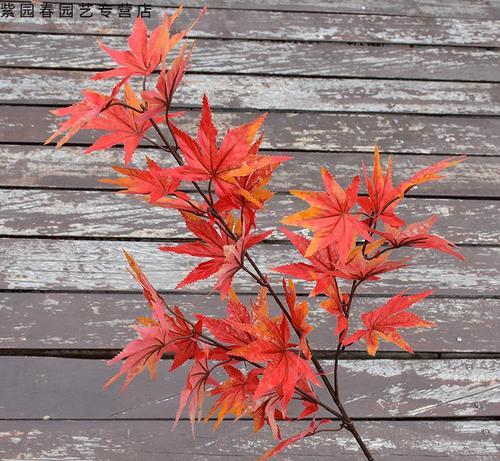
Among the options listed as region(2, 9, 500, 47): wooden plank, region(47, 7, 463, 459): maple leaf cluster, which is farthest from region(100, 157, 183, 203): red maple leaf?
region(2, 9, 500, 47): wooden plank

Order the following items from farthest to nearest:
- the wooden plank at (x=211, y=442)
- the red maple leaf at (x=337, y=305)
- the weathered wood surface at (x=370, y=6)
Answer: the weathered wood surface at (x=370, y=6)
the wooden plank at (x=211, y=442)
the red maple leaf at (x=337, y=305)

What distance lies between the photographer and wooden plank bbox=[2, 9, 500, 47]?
202 centimetres

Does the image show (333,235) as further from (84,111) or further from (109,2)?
(109,2)

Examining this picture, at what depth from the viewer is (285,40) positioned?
204 centimetres

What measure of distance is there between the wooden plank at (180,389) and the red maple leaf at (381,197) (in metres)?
0.69

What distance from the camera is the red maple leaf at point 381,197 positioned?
0.66 m

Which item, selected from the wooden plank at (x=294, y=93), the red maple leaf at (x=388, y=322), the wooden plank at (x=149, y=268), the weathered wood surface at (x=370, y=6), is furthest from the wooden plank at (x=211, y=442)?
the weathered wood surface at (x=370, y=6)

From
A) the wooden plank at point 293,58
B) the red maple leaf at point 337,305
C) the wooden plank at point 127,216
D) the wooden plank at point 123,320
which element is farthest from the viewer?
the wooden plank at point 293,58

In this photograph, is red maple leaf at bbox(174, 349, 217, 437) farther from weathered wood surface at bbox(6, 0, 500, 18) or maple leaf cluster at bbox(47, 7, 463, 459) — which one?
weathered wood surface at bbox(6, 0, 500, 18)

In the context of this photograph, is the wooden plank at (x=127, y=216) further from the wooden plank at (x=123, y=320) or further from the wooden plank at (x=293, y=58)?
the wooden plank at (x=293, y=58)

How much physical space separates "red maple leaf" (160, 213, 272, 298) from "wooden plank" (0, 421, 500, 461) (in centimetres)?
58

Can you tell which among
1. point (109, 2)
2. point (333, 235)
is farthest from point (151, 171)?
point (109, 2)

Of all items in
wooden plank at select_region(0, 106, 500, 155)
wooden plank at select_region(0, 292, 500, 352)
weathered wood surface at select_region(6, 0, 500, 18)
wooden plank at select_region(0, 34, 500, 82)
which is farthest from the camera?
weathered wood surface at select_region(6, 0, 500, 18)

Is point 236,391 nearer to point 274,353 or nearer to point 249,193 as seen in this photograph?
point 274,353
